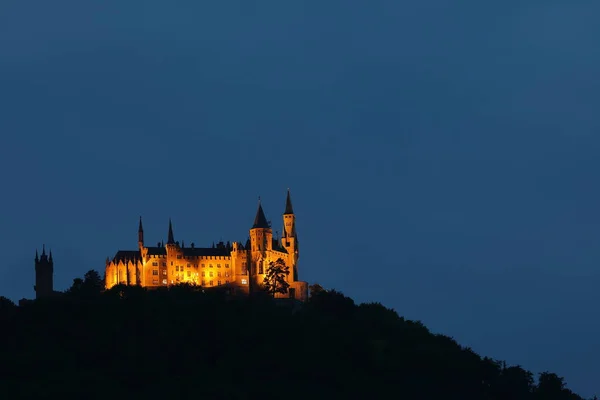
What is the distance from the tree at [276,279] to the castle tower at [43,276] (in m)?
19.4

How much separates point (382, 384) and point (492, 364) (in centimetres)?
1673

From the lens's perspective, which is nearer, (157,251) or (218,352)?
(218,352)

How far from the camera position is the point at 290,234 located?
144875 millimetres

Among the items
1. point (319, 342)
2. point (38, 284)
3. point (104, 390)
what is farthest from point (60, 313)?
point (319, 342)

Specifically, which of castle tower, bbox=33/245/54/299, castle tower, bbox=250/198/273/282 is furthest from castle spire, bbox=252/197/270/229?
castle tower, bbox=33/245/54/299

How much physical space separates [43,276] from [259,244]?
65.6ft

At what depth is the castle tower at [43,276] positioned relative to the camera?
134875mm

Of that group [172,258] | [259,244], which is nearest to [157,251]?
[172,258]

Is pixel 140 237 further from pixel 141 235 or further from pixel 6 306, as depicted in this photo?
pixel 6 306

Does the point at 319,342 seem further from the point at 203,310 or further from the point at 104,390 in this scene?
the point at 104,390

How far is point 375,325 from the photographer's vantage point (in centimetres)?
14050

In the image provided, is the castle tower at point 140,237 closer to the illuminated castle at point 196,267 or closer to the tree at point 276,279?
the illuminated castle at point 196,267

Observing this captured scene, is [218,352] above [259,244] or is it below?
below

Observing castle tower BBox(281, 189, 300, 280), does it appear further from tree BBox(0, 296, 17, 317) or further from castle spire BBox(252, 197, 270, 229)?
tree BBox(0, 296, 17, 317)
